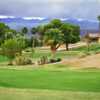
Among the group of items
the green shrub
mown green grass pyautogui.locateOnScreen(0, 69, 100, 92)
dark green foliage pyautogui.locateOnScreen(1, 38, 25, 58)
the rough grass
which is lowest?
the green shrub

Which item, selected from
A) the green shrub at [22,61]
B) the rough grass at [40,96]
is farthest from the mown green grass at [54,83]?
the green shrub at [22,61]

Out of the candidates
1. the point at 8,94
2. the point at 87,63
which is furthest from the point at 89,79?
the point at 87,63

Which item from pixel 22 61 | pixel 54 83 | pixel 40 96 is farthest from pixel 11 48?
pixel 40 96

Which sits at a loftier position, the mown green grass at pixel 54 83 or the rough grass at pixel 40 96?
the rough grass at pixel 40 96

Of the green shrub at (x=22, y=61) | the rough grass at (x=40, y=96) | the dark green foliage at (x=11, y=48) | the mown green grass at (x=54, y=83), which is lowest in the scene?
the green shrub at (x=22, y=61)

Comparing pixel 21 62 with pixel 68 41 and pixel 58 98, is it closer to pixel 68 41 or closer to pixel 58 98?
pixel 58 98

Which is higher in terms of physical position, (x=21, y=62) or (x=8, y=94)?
(x=8, y=94)

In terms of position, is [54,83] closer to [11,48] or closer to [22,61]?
[22,61]

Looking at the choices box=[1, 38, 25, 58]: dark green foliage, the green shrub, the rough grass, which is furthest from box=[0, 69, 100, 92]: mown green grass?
box=[1, 38, 25, 58]: dark green foliage

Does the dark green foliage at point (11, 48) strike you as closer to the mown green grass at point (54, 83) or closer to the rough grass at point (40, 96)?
the mown green grass at point (54, 83)

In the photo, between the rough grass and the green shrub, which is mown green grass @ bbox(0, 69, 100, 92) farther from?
the green shrub

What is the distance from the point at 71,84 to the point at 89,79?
2.48 meters

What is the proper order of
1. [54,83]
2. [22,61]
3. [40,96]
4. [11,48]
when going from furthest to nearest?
[11,48]
[22,61]
[54,83]
[40,96]

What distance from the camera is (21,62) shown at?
171ft
